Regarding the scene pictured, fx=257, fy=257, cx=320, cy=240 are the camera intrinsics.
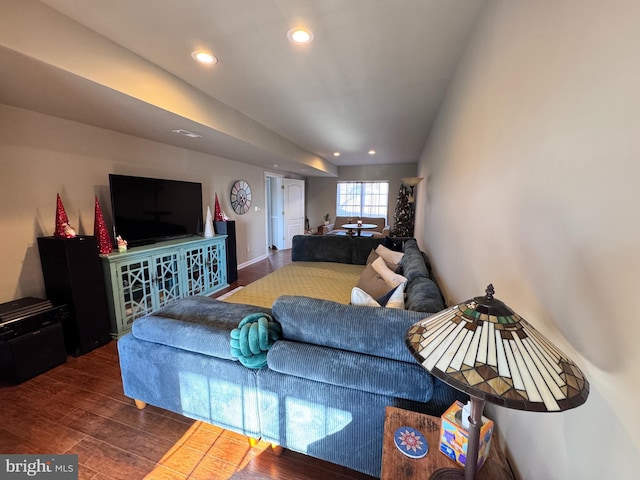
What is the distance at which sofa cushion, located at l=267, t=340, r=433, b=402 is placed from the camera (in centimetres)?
111

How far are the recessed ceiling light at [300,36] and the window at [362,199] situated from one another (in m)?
6.17

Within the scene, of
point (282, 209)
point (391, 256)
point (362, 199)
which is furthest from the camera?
point (362, 199)

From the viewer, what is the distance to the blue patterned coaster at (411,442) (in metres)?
0.86

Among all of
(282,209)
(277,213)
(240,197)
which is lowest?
(277,213)

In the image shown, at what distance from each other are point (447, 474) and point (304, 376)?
65 centimetres

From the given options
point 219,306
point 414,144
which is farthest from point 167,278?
point 414,144

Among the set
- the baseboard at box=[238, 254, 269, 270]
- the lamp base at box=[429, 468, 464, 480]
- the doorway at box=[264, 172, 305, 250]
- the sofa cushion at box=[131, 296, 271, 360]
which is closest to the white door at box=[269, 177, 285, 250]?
the doorway at box=[264, 172, 305, 250]

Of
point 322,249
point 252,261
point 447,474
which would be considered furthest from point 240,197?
point 447,474

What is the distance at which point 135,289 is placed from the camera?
2.83m

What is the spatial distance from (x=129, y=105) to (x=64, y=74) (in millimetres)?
484

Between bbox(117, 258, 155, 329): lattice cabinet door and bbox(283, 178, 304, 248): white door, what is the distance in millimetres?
4241

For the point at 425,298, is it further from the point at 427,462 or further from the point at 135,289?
the point at 135,289

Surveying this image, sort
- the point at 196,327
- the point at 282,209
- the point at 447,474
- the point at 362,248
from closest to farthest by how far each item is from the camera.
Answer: the point at 447,474 → the point at 196,327 → the point at 362,248 → the point at 282,209

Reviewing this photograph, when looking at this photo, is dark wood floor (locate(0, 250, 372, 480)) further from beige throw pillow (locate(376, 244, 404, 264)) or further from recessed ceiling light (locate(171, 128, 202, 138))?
recessed ceiling light (locate(171, 128, 202, 138))
